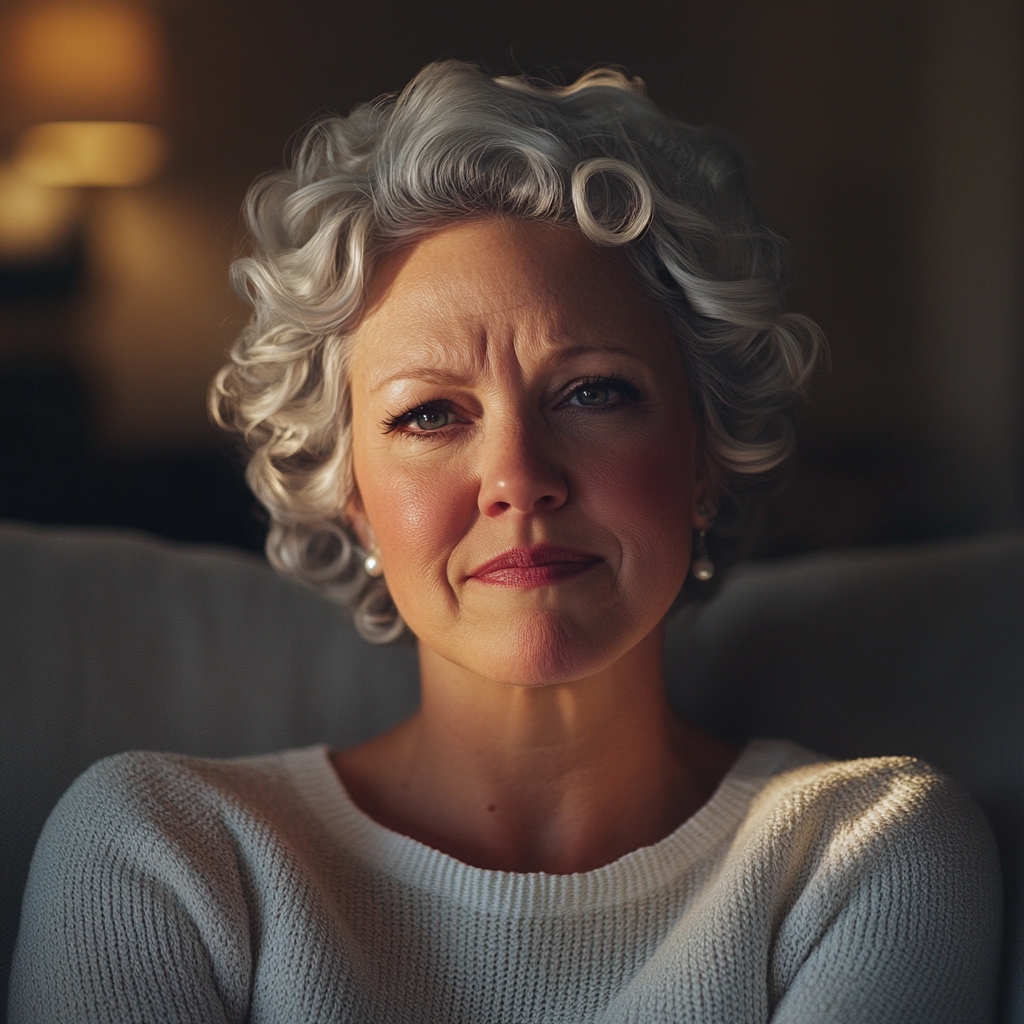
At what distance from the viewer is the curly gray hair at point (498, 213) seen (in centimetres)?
121

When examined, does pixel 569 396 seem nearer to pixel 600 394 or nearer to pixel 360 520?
pixel 600 394

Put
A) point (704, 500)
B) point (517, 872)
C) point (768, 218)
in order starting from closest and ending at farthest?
point (517, 872), point (704, 500), point (768, 218)

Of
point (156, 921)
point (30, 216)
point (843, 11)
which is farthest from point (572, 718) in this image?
point (843, 11)

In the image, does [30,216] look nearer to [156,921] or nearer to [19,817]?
[19,817]

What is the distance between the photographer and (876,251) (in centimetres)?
231

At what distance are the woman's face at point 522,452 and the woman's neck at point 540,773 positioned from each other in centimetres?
12

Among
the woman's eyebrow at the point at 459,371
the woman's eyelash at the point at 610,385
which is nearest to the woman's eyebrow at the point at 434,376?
the woman's eyebrow at the point at 459,371

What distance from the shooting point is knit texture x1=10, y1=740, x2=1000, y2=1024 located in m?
1.06

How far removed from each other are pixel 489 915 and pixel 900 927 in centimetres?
44

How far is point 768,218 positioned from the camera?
75.4 inches

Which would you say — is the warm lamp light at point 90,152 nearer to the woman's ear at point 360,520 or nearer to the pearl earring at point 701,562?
Result: the woman's ear at point 360,520

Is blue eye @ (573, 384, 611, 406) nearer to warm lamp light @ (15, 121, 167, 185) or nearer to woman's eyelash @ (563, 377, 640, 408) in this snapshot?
woman's eyelash @ (563, 377, 640, 408)

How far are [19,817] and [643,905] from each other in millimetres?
777

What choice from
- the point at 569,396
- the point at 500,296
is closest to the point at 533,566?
the point at 569,396
